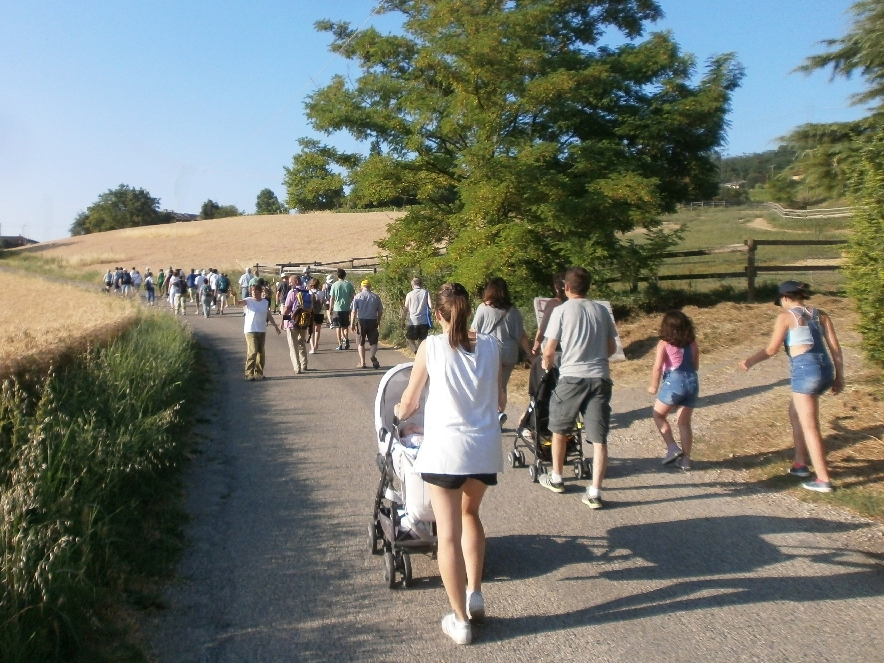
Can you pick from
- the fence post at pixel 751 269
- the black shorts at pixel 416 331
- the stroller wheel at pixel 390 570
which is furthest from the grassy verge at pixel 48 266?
the stroller wheel at pixel 390 570

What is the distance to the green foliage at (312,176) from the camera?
59.8ft

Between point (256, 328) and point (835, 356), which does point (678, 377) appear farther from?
point (256, 328)

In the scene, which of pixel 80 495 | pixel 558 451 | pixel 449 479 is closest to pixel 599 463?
pixel 558 451

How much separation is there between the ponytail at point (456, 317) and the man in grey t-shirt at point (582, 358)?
2342 mm

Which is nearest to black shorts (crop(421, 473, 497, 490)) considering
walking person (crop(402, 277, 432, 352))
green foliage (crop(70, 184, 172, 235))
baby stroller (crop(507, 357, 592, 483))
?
Answer: baby stroller (crop(507, 357, 592, 483))

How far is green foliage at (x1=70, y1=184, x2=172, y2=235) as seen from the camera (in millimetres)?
127537

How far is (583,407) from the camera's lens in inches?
276

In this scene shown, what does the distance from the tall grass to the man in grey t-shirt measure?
3.26 meters

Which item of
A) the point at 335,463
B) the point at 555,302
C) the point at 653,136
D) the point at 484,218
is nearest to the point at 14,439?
the point at 335,463

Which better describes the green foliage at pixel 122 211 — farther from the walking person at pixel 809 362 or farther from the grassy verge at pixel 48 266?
the walking person at pixel 809 362

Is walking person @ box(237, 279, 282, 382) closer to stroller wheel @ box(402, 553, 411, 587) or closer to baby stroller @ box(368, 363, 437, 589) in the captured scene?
baby stroller @ box(368, 363, 437, 589)

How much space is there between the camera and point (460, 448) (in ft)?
14.7

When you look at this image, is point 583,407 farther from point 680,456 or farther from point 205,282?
point 205,282

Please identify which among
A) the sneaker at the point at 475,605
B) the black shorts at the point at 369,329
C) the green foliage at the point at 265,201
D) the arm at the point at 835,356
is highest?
the green foliage at the point at 265,201
